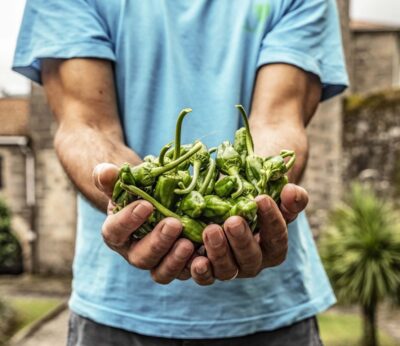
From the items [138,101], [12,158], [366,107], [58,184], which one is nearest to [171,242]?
[138,101]

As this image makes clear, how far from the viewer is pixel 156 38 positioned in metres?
2.03

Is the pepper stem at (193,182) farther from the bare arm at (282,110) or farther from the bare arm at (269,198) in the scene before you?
the bare arm at (282,110)

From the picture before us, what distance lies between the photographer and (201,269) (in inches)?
55.4

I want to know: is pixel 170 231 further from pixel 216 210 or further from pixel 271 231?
pixel 271 231

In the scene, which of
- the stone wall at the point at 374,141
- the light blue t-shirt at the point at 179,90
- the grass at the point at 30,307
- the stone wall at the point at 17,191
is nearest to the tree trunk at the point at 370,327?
the stone wall at the point at 374,141

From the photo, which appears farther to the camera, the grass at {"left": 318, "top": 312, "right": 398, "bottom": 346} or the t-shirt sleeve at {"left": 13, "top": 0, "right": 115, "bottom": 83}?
the grass at {"left": 318, "top": 312, "right": 398, "bottom": 346}

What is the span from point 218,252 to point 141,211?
0.64 feet

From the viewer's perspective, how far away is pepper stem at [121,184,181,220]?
1.38 m

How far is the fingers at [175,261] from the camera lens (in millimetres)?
1393

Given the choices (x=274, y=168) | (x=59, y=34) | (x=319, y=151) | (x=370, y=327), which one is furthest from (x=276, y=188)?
(x=319, y=151)

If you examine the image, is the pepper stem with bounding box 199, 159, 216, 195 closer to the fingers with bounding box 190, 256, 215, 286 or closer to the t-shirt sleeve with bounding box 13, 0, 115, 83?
the fingers with bounding box 190, 256, 215, 286

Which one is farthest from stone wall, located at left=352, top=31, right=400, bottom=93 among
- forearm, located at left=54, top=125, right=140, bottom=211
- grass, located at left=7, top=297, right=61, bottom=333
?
forearm, located at left=54, top=125, right=140, bottom=211

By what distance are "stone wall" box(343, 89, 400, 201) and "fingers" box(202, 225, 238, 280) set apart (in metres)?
9.22

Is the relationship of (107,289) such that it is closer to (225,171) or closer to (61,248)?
(225,171)
